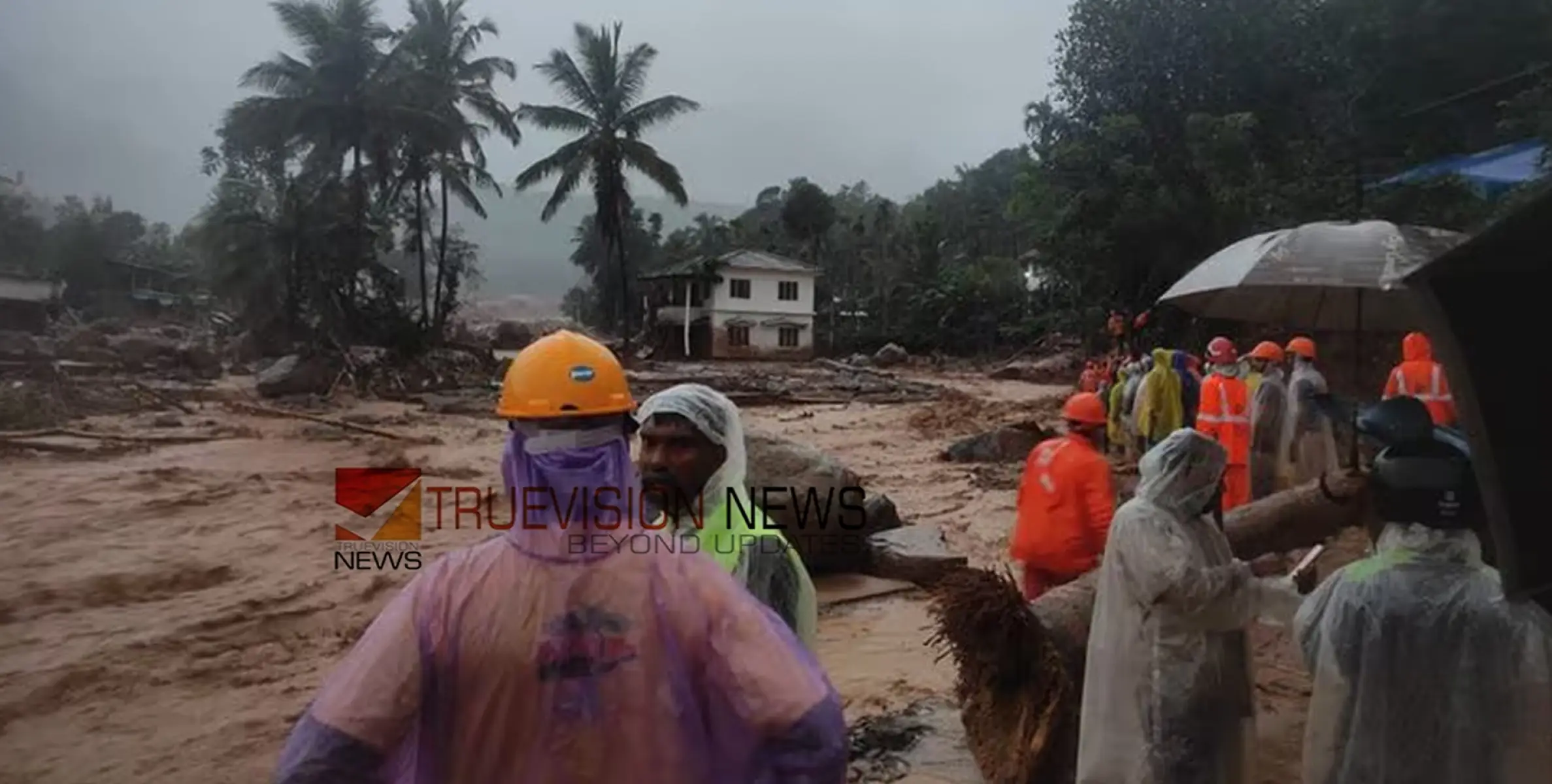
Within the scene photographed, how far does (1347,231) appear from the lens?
496 cm

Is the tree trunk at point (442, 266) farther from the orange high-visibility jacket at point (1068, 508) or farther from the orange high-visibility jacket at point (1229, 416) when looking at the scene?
the orange high-visibility jacket at point (1068, 508)

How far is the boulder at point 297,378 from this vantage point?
2291 cm

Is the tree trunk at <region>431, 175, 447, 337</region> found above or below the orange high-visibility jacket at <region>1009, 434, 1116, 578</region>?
above

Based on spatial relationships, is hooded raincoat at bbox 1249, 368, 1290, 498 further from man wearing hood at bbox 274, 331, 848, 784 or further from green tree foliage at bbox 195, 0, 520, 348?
green tree foliage at bbox 195, 0, 520, 348

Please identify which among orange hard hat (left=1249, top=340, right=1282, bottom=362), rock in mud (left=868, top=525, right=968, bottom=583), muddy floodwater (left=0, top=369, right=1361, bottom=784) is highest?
orange hard hat (left=1249, top=340, right=1282, bottom=362)

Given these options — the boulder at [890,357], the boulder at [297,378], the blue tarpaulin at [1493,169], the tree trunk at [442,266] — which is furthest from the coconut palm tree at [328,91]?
the blue tarpaulin at [1493,169]

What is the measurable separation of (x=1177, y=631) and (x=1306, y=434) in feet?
17.4

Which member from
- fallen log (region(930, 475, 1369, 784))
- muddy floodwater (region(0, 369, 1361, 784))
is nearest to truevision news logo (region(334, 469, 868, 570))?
muddy floodwater (region(0, 369, 1361, 784))

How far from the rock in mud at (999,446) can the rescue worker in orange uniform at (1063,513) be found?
30.5 ft

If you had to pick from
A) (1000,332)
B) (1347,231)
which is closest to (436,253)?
(1000,332)

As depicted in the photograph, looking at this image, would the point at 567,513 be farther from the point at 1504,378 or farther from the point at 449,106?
the point at 449,106

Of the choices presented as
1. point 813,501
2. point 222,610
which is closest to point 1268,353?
point 813,501

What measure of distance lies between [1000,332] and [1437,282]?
35121 millimetres

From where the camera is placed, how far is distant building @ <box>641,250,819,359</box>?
39.4m
